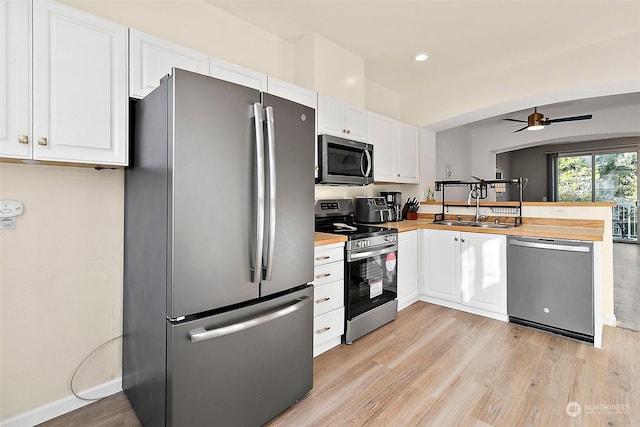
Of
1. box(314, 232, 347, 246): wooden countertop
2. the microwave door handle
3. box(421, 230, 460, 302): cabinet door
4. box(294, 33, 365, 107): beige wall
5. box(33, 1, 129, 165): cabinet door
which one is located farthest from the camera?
box(421, 230, 460, 302): cabinet door

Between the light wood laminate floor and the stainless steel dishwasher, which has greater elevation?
the stainless steel dishwasher

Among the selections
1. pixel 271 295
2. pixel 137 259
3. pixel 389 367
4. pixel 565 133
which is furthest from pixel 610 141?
pixel 137 259

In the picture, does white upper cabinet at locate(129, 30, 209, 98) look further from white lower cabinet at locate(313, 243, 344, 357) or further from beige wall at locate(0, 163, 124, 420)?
white lower cabinet at locate(313, 243, 344, 357)

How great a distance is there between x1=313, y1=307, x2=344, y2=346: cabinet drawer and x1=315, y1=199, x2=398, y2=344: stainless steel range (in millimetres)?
82

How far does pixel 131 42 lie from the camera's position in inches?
68.6

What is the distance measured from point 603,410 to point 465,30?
3029 millimetres

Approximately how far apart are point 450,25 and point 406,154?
5.16 feet

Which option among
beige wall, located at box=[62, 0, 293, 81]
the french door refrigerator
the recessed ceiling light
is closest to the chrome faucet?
the recessed ceiling light

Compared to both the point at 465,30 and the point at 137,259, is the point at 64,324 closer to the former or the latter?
the point at 137,259

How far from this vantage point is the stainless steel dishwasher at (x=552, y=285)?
100 inches

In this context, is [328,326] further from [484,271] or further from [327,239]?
[484,271]

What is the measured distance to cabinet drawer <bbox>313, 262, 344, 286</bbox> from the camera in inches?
91.7

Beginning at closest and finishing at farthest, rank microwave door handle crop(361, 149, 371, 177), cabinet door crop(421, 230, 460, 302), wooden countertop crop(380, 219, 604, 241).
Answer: wooden countertop crop(380, 219, 604, 241), microwave door handle crop(361, 149, 371, 177), cabinet door crop(421, 230, 460, 302)

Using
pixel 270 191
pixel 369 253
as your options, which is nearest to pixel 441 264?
pixel 369 253
